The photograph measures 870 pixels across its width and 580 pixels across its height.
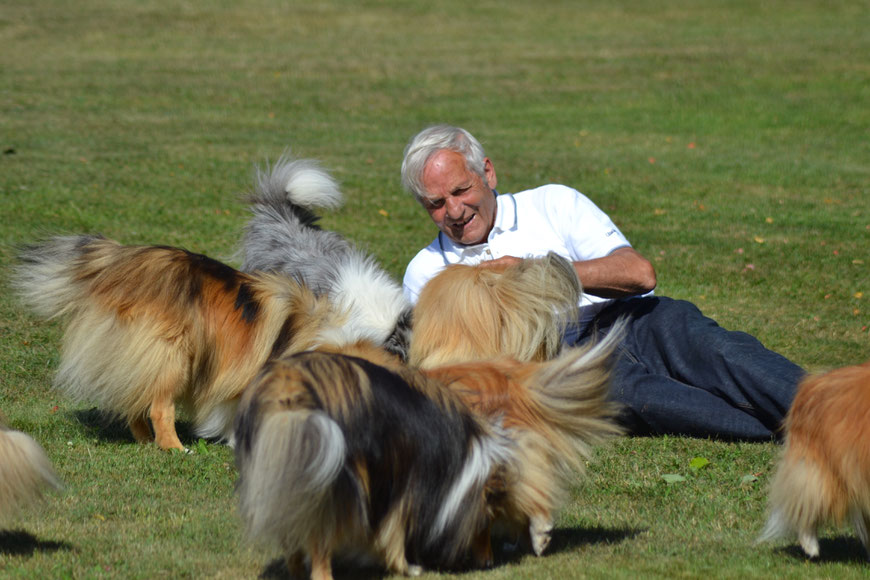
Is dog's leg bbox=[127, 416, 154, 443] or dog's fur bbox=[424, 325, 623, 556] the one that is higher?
dog's fur bbox=[424, 325, 623, 556]

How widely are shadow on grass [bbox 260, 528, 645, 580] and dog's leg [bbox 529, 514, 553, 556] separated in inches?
4.0

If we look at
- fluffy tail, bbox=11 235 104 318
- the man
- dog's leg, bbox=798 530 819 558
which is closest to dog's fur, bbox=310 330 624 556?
dog's leg, bbox=798 530 819 558

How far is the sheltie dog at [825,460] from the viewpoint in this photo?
10.7 ft

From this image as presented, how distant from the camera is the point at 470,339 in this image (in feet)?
14.2

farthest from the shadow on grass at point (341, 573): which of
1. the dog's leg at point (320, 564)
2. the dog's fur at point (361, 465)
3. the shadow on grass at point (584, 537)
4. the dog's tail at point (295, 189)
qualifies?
the dog's tail at point (295, 189)

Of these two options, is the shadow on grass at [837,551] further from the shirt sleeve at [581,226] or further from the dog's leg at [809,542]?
the shirt sleeve at [581,226]

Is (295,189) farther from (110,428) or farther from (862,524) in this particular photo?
(862,524)

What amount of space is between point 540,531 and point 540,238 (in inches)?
82.0

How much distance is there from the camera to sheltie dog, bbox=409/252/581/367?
4.30 m

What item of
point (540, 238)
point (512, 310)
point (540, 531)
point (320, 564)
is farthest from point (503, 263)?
point (320, 564)

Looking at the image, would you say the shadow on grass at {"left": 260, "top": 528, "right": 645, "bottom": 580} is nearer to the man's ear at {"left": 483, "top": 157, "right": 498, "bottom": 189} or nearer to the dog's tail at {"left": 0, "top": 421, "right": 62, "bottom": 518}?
the dog's tail at {"left": 0, "top": 421, "right": 62, "bottom": 518}

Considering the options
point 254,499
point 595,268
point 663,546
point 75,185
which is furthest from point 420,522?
point 75,185

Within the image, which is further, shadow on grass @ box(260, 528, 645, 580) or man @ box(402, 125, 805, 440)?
man @ box(402, 125, 805, 440)

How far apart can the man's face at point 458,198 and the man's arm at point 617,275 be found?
0.56 metres
